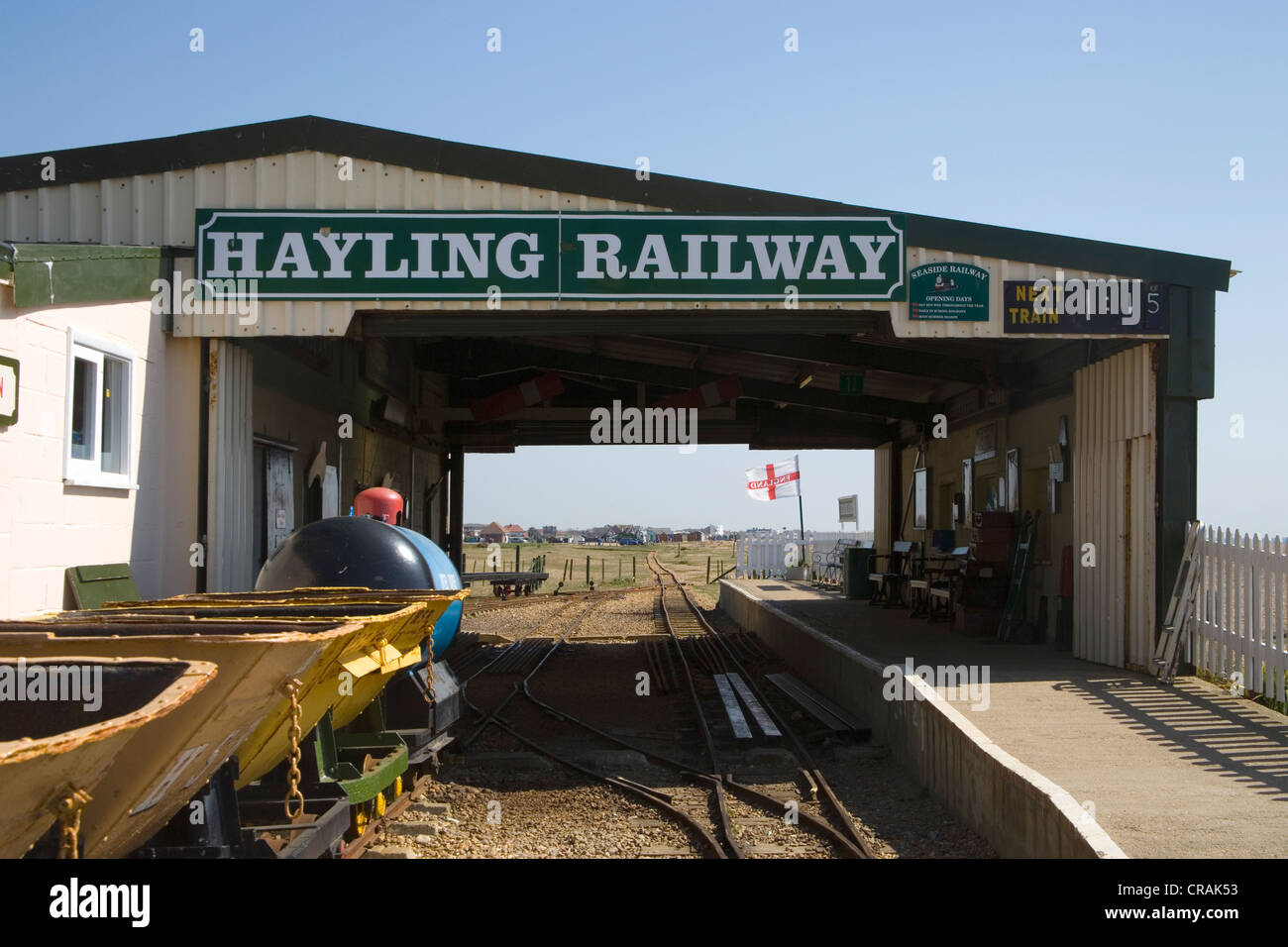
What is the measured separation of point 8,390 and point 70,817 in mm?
5540

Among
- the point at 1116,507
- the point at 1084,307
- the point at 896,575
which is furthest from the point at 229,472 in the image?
the point at 896,575

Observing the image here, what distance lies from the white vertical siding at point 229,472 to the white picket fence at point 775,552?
2913cm

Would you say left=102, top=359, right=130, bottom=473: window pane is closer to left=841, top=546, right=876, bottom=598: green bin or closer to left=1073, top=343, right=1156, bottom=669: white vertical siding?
left=1073, top=343, right=1156, bottom=669: white vertical siding

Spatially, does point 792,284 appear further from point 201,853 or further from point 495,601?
point 495,601

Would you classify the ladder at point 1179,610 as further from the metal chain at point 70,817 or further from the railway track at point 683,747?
the metal chain at point 70,817

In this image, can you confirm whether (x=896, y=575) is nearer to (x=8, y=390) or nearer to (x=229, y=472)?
(x=229, y=472)

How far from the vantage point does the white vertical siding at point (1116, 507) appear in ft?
36.5

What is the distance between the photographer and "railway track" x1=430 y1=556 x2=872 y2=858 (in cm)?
753

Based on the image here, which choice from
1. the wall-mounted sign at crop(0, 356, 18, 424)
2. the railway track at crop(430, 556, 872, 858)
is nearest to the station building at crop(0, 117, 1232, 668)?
the wall-mounted sign at crop(0, 356, 18, 424)

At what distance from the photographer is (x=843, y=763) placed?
9.80 metres

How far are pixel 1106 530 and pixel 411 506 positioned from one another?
43.4ft

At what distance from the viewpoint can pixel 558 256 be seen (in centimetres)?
Answer: 1099

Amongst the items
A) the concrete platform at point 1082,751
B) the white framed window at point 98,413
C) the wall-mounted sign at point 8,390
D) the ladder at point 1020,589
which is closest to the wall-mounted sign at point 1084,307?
the concrete platform at point 1082,751
